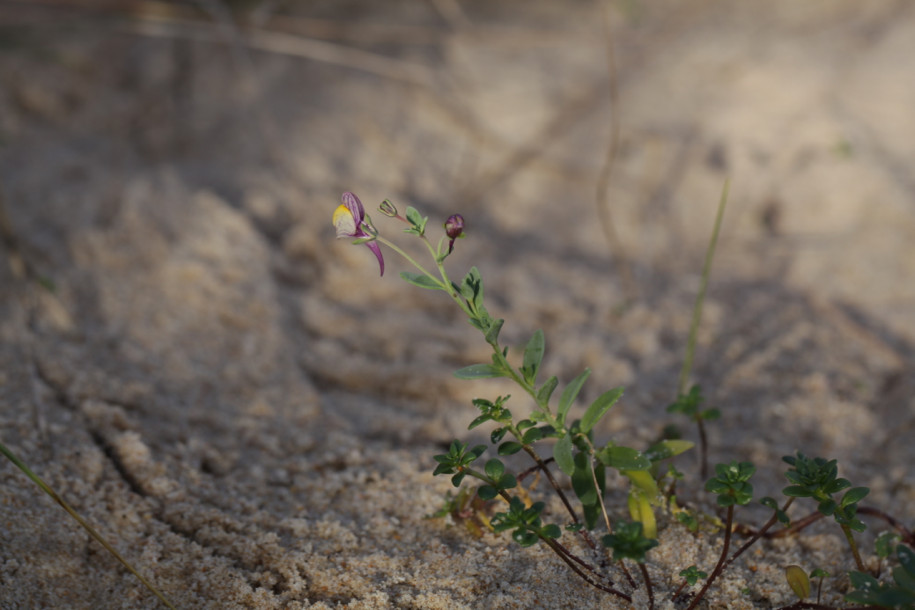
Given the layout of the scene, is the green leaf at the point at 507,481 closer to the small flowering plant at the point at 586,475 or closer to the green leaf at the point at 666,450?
the small flowering plant at the point at 586,475

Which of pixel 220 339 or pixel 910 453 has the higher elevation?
pixel 220 339

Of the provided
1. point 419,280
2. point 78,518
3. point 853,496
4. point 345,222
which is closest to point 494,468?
point 419,280

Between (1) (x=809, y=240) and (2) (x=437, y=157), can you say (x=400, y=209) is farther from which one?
(1) (x=809, y=240)

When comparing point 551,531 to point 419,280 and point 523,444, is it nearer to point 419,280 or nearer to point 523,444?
point 523,444

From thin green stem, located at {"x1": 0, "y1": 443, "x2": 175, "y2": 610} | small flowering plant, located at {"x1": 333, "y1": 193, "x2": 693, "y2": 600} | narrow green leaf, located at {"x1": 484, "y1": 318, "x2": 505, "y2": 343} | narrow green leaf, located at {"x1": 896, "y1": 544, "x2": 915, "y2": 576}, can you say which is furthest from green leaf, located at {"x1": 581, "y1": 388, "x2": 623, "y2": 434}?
thin green stem, located at {"x1": 0, "y1": 443, "x2": 175, "y2": 610}

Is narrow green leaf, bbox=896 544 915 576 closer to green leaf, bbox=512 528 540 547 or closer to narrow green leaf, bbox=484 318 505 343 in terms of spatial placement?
green leaf, bbox=512 528 540 547

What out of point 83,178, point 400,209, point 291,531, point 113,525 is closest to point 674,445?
point 291,531
